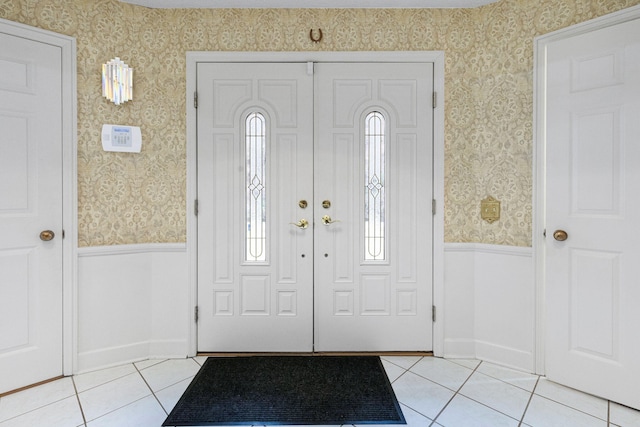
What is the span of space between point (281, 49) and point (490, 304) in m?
2.27

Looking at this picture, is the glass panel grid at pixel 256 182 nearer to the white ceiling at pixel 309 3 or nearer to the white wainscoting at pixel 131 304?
the white wainscoting at pixel 131 304

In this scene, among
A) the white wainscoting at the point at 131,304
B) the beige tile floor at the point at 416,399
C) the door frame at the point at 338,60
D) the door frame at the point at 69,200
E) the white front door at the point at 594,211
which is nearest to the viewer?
the beige tile floor at the point at 416,399

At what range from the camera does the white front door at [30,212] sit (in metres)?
Answer: 1.92

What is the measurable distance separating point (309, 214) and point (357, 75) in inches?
40.4

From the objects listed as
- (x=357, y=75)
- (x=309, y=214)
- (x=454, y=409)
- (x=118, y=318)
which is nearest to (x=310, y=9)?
(x=357, y=75)

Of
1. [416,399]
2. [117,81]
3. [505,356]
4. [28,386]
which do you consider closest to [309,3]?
[117,81]

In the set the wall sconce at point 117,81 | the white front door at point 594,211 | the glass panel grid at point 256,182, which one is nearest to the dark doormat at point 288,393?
the glass panel grid at point 256,182

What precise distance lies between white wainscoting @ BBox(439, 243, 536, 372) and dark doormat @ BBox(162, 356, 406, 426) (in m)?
0.64

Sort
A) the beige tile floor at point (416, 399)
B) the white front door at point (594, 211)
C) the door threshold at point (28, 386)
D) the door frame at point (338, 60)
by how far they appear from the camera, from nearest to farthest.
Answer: the beige tile floor at point (416, 399) < the white front door at point (594, 211) < the door threshold at point (28, 386) < the door frame at point (338, 60)

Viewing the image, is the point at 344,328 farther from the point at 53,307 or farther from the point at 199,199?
the point at 53,307

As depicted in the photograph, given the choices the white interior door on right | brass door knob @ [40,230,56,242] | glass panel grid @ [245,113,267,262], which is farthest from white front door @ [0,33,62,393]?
the white interior door on right

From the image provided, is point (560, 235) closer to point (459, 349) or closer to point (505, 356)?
point (505, 356)

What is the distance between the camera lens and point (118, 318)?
7.39 feet

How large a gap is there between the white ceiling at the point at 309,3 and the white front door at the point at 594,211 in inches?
28.4
